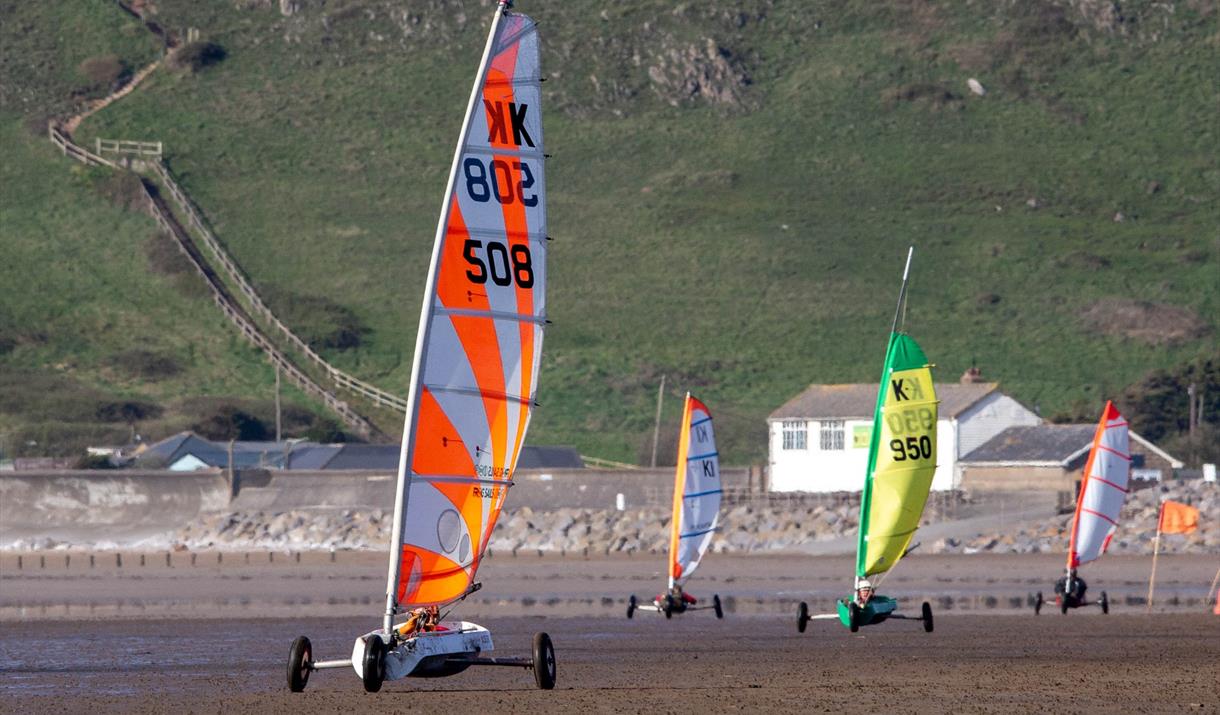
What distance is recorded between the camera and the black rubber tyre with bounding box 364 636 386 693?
14.8 meters

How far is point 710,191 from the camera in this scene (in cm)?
10600

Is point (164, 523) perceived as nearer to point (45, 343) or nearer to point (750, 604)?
point (750, 604)

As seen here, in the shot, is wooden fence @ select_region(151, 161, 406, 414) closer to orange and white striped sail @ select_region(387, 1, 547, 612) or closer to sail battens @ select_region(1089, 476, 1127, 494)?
sail battens @ select_region(1089, 476, 1127, 494)

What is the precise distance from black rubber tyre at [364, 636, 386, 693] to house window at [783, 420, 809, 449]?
4265 cm

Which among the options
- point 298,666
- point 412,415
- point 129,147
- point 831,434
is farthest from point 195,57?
point 412,415

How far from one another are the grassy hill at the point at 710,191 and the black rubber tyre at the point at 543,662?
5184cm

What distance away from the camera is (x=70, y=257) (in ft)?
316

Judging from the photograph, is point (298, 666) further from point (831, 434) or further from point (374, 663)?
point (831, 434)

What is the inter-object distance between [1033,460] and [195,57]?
275 feet

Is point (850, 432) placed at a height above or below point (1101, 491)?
above

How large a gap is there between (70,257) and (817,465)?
50628 millimetres

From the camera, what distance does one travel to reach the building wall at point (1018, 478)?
169ft

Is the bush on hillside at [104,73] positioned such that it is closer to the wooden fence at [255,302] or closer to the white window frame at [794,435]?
the wooden fence at [255,302]

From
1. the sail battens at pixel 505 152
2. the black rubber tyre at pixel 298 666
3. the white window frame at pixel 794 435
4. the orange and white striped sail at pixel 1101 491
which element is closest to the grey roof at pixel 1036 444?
the white window frame at pixel 794 435
